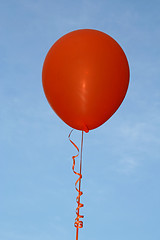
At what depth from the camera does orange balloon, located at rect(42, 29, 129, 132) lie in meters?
3.91

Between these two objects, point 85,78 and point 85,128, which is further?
point 85,128

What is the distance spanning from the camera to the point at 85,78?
389 cm

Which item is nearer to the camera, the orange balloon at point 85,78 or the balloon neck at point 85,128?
the orange balloon at point 85,78

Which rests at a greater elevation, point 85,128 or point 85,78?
point 85,78

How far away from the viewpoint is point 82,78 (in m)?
3.88

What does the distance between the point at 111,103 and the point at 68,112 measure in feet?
1.37

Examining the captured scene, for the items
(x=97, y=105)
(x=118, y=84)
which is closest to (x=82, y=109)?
(x=97, y=105)

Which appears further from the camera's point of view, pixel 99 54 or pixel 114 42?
pixel 114 42

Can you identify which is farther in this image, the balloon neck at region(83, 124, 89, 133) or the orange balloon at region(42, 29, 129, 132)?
the balloon neck at region(83, 124, 89, 133)

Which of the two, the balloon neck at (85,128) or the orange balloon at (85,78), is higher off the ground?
the orange balloon at (85,78)

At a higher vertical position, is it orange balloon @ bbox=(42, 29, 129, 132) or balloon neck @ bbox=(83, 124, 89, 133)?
orange balloon @ bbox=(42, 29, 129, 132)

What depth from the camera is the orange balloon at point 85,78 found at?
3908 mm

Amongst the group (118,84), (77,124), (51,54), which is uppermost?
(51,54)

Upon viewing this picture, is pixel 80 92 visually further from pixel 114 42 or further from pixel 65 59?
pixel 114 42
